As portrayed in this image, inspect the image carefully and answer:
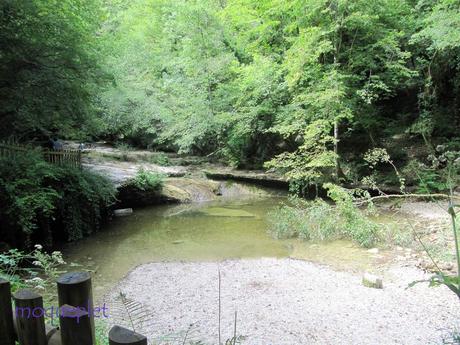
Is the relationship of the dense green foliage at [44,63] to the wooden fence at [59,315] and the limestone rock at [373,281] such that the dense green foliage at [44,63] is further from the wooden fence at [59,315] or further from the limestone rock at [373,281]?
the limestone rock at [373,281]

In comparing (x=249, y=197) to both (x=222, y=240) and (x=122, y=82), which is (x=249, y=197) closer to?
(x=222, y=240)

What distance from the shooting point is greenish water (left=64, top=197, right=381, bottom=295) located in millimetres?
7164

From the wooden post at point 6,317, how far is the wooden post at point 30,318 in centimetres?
9

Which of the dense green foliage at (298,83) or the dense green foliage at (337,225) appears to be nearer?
the dense green foliage at (337,225)

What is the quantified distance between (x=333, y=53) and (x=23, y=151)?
991cm

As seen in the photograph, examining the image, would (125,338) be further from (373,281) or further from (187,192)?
(187,192)

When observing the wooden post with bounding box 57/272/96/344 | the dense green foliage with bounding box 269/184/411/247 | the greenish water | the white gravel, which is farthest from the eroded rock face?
the wooden post with bounding box 57/272/96/344

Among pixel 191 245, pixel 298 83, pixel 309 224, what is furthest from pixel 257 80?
pixel 191 245

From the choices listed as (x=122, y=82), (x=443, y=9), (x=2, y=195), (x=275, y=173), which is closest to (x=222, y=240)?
(x=2, y=195)

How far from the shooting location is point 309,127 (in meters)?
10.7

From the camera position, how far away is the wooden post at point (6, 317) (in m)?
1.40

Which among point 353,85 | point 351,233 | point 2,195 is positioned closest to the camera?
point 2,195

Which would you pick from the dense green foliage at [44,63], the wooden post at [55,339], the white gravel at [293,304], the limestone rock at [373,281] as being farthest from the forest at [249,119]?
the wooden post at [55,339]

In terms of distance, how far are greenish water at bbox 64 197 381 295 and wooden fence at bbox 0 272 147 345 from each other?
Result: 15.9 ft
